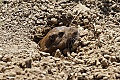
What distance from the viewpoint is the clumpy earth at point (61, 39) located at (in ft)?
10.2

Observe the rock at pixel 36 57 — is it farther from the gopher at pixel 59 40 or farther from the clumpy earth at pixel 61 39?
the gopher at pixel 59 40

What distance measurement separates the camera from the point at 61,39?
12.2 feet

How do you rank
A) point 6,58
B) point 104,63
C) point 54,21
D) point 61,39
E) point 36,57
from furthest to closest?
point 54,21 < point 61,39 < point 36,57 < point 6,58 < point 104,63

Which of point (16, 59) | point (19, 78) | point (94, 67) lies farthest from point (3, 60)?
point (94, 67)

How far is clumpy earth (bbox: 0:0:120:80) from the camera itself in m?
3.10

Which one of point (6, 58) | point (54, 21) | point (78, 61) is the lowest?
point (78, 61)

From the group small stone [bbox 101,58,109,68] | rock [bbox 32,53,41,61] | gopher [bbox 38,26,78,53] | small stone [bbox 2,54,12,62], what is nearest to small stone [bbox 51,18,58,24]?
gopher [bbox 38,26,78,53]

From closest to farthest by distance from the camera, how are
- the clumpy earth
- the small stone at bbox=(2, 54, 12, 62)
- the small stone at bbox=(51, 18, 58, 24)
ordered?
1. the clumpy earth
2. the small stone at bbox=(2, 54, 12, 62)
3. the small stone at bbox=(51, 18, 58, 24)

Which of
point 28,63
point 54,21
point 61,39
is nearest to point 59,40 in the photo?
point 61,39

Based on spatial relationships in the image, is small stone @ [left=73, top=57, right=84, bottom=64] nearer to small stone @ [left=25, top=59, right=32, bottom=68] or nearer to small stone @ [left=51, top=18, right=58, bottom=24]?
small stone @ [left=25, top=59, right=32, bottom=68]

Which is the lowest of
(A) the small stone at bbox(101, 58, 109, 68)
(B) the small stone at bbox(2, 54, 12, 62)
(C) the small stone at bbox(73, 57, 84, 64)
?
(C) the small stone at bbox(73, 57, 84, 64)

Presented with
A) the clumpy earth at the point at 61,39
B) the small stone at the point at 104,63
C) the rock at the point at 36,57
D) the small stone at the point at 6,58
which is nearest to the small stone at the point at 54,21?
the clumpy earth at the point at 61,39

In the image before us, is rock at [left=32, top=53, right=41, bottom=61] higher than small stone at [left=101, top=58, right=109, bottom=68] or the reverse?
higher

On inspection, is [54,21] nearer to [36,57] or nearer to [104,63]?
[36,57]
